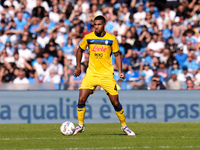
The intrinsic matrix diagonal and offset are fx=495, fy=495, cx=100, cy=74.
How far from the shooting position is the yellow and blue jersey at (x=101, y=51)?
10.2 metres

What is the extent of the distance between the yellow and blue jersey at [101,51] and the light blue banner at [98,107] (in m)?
5.38

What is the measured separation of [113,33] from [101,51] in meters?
9.74

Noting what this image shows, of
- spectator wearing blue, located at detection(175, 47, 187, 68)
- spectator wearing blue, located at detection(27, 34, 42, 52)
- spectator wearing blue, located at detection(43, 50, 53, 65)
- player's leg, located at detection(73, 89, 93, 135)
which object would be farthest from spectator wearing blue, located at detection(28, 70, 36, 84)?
player's leg, located at detection(73, 89, 93, 135)

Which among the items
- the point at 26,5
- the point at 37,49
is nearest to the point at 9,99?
the point at 37,49

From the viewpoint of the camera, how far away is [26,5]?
21375mm

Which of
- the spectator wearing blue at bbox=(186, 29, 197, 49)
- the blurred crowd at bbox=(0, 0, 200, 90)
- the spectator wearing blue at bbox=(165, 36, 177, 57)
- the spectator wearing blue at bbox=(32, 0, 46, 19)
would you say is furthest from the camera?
the spectator wearing blue at bbox=(32, 0, 46, 19)

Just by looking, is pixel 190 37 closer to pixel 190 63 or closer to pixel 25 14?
pixel 190 63

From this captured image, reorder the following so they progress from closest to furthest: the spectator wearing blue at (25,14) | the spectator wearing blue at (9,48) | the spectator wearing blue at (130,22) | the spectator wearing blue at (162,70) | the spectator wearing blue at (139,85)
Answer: the spectator wearing blue at (139,85)
the spectator wearing blue at (162,70)
the spectator wearing blue at (9,48)
the spectator wearing blue at (130,22)
the spectator wearing blue at (25,14)

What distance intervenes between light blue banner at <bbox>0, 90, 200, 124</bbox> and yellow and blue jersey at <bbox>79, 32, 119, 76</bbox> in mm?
5378

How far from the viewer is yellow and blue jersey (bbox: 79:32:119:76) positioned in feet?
33.4

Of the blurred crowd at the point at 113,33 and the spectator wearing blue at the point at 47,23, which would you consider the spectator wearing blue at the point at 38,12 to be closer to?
the blurred crowd at the point at 113,33

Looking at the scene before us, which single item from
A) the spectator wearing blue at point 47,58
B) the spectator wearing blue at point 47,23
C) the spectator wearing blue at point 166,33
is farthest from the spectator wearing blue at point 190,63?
the spectator wearing blue at point 47,23

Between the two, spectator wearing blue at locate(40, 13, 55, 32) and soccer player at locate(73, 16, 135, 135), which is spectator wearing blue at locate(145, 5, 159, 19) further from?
soccer player at locate(73, 16, 135, 135)

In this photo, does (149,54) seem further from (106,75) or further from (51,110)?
(106,75)
